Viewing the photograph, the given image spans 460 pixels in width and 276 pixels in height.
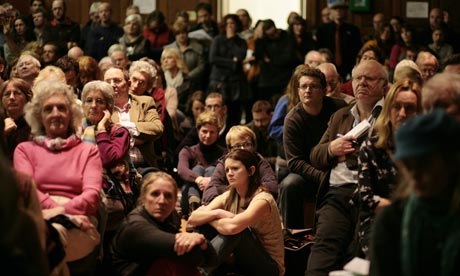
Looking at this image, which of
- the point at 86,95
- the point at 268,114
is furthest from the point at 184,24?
the point at 86,95

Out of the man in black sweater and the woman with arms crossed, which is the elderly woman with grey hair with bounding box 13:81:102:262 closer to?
the woman with arms crossed

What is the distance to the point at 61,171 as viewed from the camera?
4.84 metres

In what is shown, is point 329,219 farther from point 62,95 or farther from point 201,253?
point 62,95

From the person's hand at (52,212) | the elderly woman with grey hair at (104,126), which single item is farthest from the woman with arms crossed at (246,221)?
the person's hand at (52,212)

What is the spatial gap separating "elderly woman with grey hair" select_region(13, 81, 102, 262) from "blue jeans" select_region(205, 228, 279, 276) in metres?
0.88

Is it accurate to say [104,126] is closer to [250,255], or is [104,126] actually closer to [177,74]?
[250,255]

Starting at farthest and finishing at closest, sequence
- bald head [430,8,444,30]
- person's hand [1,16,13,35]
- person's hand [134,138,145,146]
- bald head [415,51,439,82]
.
Result: 1. bald head [430,8,444,30]
2. person's hand [1,16,13,35]
3. bald head [415,51,439,82]
4. person's hand [134,138,145,146]

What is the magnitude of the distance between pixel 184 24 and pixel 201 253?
5970 millimetres

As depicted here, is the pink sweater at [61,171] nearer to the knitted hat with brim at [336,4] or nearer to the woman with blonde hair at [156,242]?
the woman with blonde hair at [156,242]

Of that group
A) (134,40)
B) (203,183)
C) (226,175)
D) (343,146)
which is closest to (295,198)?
(226,175)

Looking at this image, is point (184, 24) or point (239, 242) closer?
point (239, 242)

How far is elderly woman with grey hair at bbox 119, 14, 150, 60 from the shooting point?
10172mm

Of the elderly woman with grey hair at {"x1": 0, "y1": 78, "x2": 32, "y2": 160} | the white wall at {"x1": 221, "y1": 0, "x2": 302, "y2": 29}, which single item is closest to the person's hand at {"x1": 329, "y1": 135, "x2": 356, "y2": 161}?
the elderly woman with grey hair at {"x1": 0, "y1": 78, "x2": 32, "y2": 160}

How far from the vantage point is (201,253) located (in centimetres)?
490
